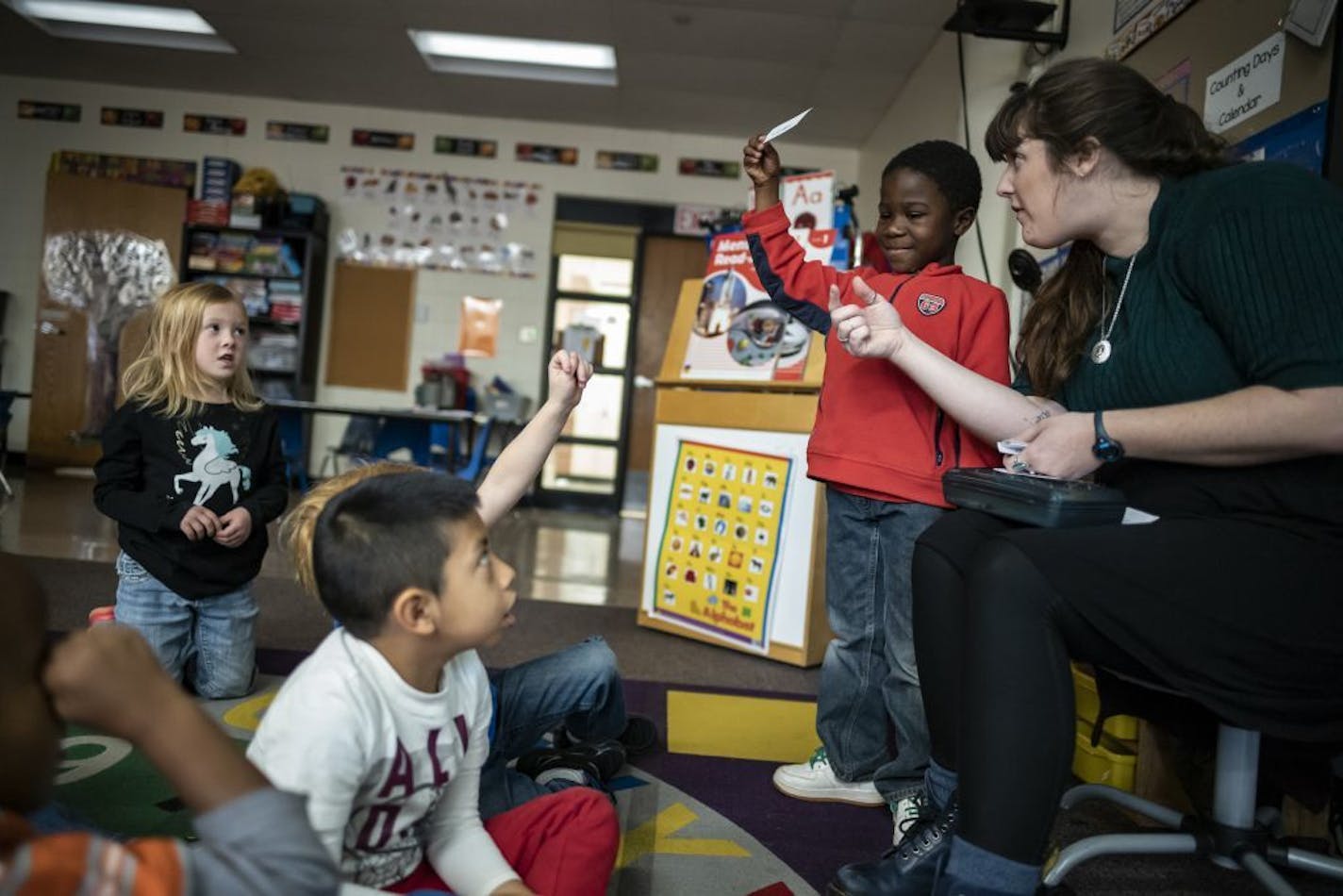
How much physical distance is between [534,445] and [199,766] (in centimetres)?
79

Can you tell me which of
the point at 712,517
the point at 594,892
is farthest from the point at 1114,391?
the point at 712,517

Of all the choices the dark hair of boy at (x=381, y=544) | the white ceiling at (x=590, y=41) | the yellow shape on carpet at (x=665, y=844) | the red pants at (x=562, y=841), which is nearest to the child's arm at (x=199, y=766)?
the dark hair of boy at (x=381, y=544)

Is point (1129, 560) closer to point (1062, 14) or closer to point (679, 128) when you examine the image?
point (1062, 14)

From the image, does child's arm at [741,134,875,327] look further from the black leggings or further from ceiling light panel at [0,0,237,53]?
ceiling light panel at [0,0,237,53]

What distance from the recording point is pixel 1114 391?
1.23m

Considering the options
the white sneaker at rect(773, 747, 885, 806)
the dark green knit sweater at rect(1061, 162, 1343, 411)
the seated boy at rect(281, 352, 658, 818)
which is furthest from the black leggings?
the white sneaker at rect(773, 747, 885, 806)

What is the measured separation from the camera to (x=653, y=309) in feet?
24.7

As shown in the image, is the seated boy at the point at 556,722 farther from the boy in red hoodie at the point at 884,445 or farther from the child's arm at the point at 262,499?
the child's arm at the point at 262,499

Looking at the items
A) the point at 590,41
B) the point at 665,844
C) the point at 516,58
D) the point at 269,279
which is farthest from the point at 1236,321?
the point at 269,279

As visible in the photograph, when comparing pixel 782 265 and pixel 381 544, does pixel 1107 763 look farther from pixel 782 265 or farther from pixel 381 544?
pixel 381 544

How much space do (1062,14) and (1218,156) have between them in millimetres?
2535

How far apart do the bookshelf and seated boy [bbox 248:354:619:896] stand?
6.38 meters

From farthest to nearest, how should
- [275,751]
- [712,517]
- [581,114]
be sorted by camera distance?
[581,114]
[712,517]
[275,751]

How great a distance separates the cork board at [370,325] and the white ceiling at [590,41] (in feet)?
4.01
